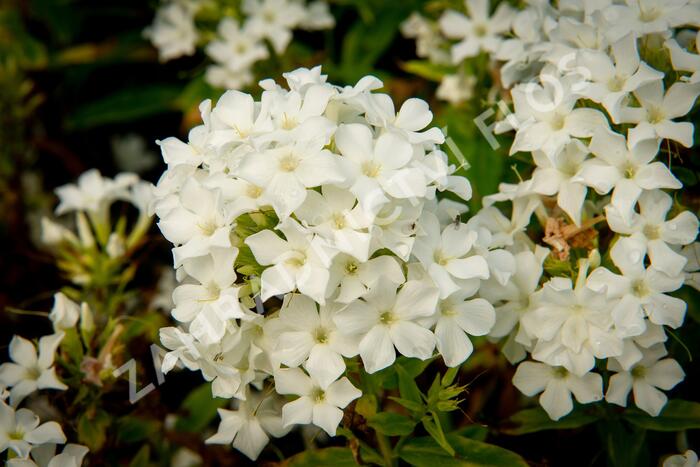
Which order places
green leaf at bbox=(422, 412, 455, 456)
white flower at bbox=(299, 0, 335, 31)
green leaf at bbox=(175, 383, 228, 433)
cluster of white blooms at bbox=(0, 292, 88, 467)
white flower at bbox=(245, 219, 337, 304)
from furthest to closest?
white flower at bbox=(299, 0, 335, 31) < green leaf at bbox=(175, 383, 228, 433) < cluster of white blooms at bbox=(0, 292, 88, 467) < green leaf at bbox=(422, 412, 455, 456) < white flower at bbox=(245, 219, 337, 304)

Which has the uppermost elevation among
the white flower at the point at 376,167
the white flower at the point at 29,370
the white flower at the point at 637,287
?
the white flower at the point at 376,167

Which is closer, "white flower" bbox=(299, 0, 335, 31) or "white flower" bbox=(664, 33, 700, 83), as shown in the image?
"white flower" bbox=(664, 33, 700, 83)

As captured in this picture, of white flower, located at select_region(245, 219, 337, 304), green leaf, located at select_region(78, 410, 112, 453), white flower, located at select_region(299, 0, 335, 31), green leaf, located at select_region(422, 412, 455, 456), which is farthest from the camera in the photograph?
white flower, located at select_region(299, 0, 335, 31)

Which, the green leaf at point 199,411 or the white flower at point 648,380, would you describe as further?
the green leaf at point 199,411

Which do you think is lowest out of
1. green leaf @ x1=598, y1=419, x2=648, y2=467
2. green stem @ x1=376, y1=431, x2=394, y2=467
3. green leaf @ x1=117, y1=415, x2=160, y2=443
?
green leaf @ x1=117, y1=415, x2=160, y2=443

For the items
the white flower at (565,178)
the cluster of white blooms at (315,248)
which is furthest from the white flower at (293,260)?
the white flower at (565,178)

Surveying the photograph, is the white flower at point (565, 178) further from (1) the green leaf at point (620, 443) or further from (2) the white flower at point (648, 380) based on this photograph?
(1) the green leaf at point (620, 443)

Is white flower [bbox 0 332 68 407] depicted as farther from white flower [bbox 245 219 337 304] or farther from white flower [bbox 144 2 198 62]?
white flower [bbox 144 2 198 62]

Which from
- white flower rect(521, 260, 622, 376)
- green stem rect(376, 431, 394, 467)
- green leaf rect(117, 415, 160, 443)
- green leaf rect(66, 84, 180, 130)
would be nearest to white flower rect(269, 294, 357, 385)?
green stem rect(376, 431, 394, 467)
